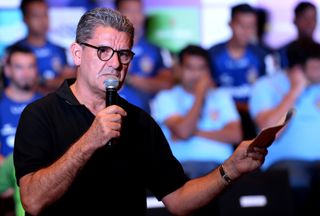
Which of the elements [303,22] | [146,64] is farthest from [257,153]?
[303,22]

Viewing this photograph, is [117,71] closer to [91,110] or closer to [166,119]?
[91,110]

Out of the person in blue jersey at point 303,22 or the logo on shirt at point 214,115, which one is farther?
the person in blue jersey at point 303,22

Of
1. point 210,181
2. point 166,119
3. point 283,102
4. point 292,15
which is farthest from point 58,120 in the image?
point 292,15

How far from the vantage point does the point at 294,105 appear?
246 inches

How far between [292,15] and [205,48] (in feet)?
2.95

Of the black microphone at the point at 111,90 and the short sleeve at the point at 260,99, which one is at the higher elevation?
the black microphone at the point at 111,90

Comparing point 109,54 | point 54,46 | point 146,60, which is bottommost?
point 146,60

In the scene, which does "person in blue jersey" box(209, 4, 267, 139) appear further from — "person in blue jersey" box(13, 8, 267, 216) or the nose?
the nose

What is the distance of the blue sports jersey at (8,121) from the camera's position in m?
5.85

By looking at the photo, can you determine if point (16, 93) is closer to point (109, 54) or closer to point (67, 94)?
point (67, 94)

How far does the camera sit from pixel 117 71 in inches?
102

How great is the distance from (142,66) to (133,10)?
51 cm

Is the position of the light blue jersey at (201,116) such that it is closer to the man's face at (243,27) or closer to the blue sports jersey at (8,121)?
the man's face at (243,27)

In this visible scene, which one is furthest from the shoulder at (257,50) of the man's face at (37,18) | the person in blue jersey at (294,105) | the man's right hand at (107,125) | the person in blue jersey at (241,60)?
the man's right hand at (107,125)
